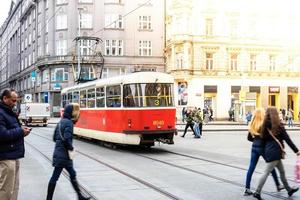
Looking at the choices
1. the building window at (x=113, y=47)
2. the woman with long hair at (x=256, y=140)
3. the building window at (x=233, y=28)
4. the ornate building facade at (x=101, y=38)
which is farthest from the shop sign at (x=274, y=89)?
the woman with long hair at (x=256, y=140)

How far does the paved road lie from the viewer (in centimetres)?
969

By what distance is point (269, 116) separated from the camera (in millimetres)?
9133

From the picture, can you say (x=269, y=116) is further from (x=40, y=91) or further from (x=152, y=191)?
(x=40, y=91)

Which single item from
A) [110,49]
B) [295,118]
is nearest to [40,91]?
[110,49]

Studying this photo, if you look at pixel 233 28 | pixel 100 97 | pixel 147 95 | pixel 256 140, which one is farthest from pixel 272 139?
pixel 233 28

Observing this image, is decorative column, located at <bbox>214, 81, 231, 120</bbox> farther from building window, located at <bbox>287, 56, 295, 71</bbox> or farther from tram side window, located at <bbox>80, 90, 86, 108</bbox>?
tram side window, located at <bbox>80, 90, 86, 108</bbox>

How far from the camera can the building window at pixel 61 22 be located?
6138 centimetres

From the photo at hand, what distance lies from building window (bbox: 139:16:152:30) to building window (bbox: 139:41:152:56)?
1.86 m

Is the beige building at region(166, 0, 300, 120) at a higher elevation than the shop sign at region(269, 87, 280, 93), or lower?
higher

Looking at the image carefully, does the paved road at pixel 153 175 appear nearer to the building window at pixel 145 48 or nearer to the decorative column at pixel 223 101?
the decorative column at pixel 223 101

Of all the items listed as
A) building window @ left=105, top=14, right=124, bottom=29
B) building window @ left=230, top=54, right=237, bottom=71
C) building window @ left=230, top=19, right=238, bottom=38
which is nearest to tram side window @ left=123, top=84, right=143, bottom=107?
building window @ left=230, top=54, right=237, bottom=71

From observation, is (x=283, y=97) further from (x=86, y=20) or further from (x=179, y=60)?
(x=86, y=20)

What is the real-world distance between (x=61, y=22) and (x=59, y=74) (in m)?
6.55

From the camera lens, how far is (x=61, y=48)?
61.2m
